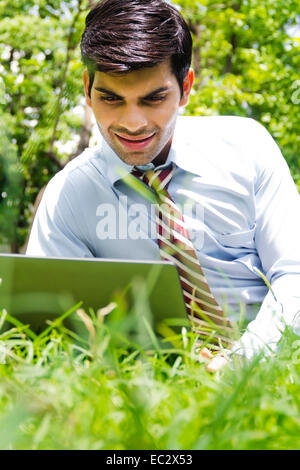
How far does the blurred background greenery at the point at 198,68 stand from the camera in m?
6.35

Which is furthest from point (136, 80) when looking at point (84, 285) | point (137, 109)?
point (84, 285)

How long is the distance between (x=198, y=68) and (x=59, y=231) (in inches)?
291

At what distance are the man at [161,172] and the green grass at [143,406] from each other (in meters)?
1.00

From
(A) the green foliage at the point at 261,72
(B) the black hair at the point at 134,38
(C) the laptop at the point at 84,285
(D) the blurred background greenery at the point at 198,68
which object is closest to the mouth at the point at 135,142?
(B) the black hair at the point at 134,38

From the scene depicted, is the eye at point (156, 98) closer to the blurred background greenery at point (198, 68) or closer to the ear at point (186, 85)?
the ear at point (186, 85)

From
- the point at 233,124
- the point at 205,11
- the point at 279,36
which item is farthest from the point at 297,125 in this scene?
the point at 233,124

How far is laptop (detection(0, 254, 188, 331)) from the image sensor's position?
111cm

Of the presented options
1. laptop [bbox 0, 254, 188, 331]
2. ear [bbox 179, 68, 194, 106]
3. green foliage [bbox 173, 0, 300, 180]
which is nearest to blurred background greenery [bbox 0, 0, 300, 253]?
green foliage [bbox 173, 0, 300, 180]

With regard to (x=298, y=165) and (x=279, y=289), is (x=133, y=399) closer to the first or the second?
(x=279, y=289)

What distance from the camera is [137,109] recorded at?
1989 millimetres

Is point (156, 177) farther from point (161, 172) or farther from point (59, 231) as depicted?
point (59, 231)

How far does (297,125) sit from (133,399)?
231 inches

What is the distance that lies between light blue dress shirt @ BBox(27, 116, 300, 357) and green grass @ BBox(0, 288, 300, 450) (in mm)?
1125

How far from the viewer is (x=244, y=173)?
2232 millimetres
